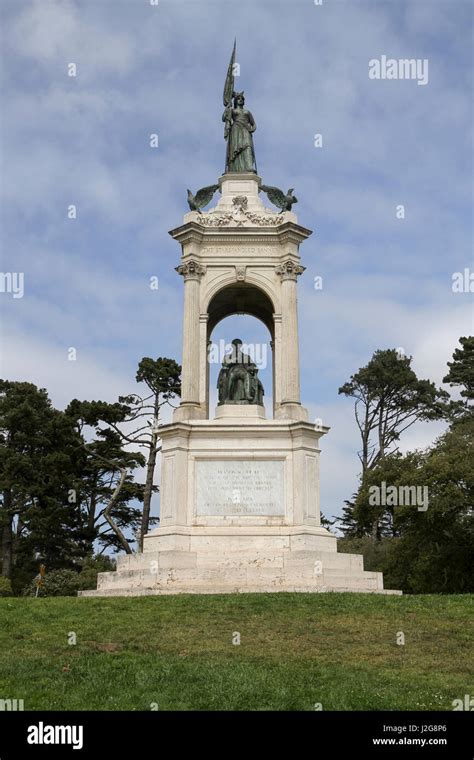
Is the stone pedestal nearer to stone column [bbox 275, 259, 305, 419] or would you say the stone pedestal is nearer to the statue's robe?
stone column [bbox 275, 259, 305, 419]

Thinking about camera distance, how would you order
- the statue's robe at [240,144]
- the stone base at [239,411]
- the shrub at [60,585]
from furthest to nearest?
the shrub at [60,585], the statue's robe at [240,144], the stone base at [239,411]

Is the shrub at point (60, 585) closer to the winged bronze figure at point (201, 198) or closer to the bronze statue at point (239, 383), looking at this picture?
the bronze statue at point (239, 383)

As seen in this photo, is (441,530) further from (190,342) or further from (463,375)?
(463,375)

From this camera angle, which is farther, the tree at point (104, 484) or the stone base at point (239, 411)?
the tree at point (104, 484)

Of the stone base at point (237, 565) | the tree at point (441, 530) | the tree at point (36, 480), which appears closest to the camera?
the stone base at point (237, 565)

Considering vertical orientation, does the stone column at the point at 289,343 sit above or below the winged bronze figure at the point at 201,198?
Answer: below

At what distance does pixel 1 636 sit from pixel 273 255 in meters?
13.5

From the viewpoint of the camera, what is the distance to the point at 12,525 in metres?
50.7

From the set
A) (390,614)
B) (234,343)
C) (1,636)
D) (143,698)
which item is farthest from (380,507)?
(143,698)

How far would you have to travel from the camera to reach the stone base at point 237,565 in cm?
1898

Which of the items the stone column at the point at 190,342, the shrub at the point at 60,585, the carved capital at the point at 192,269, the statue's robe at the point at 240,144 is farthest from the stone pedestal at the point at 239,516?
the shrub at the point at 60,585

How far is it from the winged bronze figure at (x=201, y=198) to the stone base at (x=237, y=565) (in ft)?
30.6

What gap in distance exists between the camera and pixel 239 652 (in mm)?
12398
